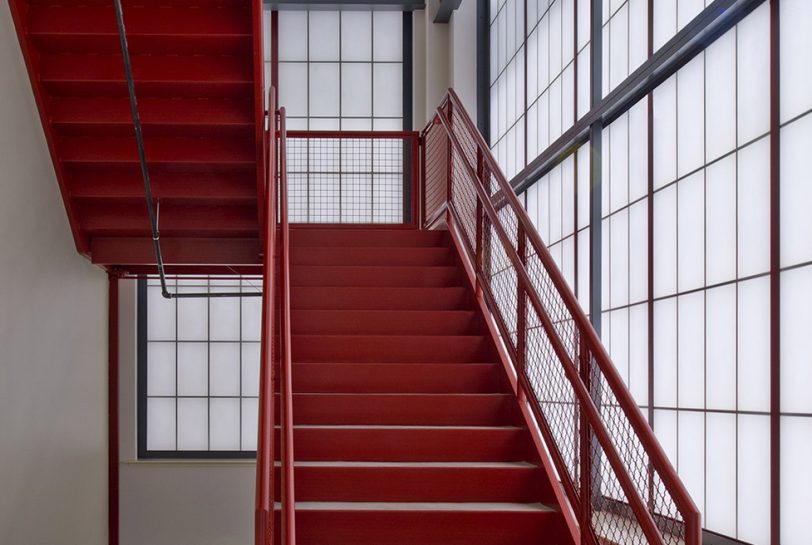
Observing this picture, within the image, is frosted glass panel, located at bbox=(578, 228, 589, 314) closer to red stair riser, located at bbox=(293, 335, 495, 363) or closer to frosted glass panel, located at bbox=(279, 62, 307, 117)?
red stair riser, located at bbox=(293, 335, 495, 363)

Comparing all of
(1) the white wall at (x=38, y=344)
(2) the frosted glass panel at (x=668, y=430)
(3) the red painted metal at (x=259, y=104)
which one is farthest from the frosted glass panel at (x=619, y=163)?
(1) the white wall at (x=38, y=344)

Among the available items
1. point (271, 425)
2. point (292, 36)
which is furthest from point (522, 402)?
point (292, 36)

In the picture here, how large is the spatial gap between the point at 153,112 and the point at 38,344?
5.59 ft

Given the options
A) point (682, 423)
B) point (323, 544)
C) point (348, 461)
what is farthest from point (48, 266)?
point (682, 423)

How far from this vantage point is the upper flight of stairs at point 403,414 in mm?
4398

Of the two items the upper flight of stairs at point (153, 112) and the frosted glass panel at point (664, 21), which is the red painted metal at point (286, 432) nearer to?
the upper flight of stairs at point (153, 112)

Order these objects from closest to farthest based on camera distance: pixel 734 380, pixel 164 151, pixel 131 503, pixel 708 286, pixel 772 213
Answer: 1. pixel 772 213
2. pixel 734 380
3. pixel 708 286
4. pixel 164 151
5. pixel 131 503

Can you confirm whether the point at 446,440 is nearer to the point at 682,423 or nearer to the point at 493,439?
the point at 493,439

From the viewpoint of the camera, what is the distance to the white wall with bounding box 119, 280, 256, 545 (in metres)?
9.48

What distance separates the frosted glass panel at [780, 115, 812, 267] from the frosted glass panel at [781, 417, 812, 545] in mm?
595

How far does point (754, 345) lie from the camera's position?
396 centimetres

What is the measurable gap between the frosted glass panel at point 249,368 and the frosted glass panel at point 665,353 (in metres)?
5.50

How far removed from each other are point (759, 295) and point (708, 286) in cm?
48

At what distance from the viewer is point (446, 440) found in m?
4.98
